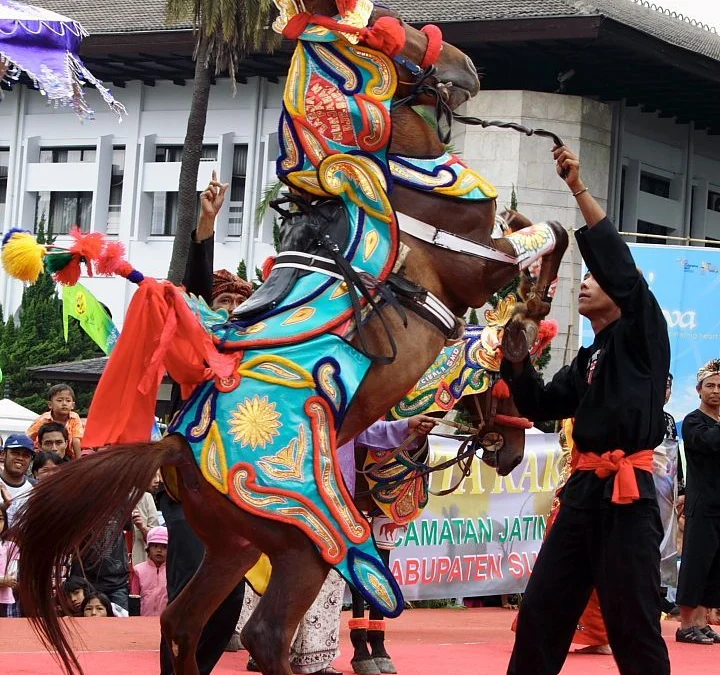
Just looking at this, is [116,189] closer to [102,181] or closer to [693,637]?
[102,181]

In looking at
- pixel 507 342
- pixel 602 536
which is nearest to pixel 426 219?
pixel 507 342

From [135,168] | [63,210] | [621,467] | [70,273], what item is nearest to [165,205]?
[135,168]

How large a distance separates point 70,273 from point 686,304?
31.7 feet

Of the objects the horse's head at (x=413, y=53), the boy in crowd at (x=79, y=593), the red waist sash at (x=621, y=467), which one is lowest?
the boy in crowd at (x=79, y=593)

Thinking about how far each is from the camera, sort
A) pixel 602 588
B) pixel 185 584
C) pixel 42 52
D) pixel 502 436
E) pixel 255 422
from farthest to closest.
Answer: pixel 502 436 < pixel 42 52 < pixel 185 584 < pixel 602 588 < pixel 255 422

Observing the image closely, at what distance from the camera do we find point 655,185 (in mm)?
26234

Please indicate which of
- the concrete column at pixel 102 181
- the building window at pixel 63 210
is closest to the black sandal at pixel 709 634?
the concrete column at pixel 102 181

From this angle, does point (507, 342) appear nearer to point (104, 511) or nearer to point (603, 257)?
point (603, 257)

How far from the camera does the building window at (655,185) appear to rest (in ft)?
84.5

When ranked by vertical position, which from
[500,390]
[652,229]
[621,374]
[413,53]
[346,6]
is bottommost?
[500,390]

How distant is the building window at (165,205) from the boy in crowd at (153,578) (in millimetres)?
19583

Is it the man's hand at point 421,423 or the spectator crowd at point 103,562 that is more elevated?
the man's hand at point 421,423

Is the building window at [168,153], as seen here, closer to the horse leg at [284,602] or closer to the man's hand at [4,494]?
the man's hand at [4,494]

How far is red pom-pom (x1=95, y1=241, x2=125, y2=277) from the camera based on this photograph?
5.04 m
